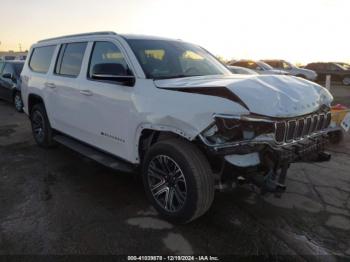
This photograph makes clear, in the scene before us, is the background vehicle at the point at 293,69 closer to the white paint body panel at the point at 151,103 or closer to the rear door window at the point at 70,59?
the rear door window at the point at 70,59

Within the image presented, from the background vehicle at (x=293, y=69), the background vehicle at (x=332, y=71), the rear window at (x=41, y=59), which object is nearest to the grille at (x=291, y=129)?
the rear window at (x=41, y=59)

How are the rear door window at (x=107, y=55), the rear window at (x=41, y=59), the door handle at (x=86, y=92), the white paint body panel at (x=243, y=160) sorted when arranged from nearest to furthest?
the white paint body panel at (x=243, y=160)
the rear door window at (x=107, y=55)
the door handle at (x=86, y=92)
the rear window at (x=41, y=59)

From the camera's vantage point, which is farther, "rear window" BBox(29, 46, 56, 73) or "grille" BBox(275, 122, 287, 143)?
"rear window" BBox(29, 46, 56, 73)

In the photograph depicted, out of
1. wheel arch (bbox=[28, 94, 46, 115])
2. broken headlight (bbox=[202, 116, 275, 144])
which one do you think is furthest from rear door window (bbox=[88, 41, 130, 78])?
wheel arch (bbox=[28, 94, 46, 115])

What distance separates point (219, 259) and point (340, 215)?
1673 millimetres

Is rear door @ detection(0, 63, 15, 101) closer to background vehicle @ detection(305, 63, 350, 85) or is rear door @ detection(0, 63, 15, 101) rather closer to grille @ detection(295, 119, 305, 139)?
grille @ detection(295, 119, 305, 139)

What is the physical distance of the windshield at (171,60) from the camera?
3777 millimetres

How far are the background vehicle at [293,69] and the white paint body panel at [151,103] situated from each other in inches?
752

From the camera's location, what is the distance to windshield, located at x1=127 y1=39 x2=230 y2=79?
12.4ft

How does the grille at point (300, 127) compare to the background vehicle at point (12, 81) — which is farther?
the background vehicle at point (12, 81)

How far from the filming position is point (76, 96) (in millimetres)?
4566

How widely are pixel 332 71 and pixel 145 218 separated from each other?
2448 centimetres

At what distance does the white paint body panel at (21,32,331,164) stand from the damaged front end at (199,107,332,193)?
0.27 ft

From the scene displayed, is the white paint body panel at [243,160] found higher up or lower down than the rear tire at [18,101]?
higher up
